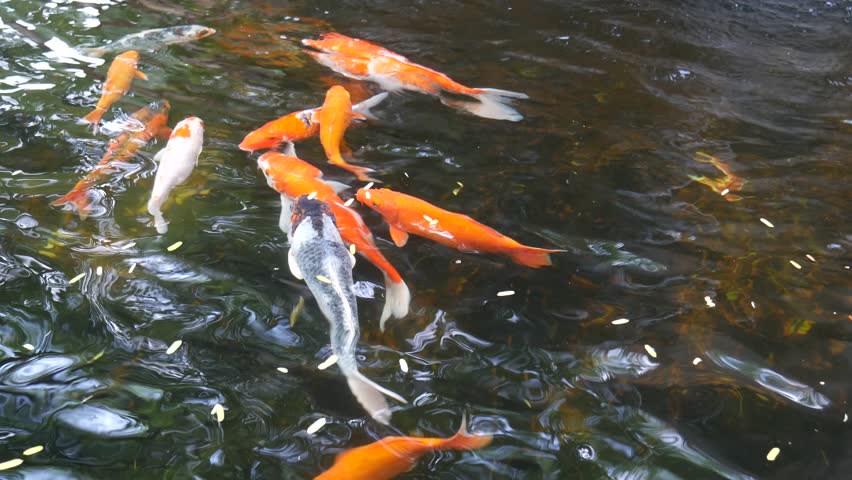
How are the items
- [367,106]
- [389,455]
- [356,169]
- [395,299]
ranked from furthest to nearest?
[367,106]
[356,169]
[395,299]
[389,455]

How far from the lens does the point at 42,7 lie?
6066 mm

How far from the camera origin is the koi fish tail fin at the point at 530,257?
10.6 feet

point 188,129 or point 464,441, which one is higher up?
point 188,129

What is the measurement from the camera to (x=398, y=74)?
476cm

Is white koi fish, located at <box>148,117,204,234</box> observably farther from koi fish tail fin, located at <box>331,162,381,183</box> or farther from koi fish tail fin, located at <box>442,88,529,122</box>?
koi fish tail fin, located at <box>442,88,529,122</box>

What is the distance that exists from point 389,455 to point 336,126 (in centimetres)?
239

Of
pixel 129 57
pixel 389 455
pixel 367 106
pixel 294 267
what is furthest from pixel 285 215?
pixel 129 57

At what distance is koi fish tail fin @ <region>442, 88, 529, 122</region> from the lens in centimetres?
451

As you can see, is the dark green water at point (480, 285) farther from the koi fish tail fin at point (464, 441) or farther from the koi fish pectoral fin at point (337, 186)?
the koi fish pectoral fin at point (337, 186)

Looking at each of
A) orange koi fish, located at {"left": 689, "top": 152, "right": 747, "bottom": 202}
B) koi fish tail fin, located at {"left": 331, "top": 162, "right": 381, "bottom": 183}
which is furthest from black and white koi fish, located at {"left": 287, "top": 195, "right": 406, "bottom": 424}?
orange koi fish, located at {"left": 689, "top": 152, "right": 747, "bottom": 202}

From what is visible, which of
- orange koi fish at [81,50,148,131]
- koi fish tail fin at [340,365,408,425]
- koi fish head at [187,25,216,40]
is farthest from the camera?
koi fish head at [187,25,216,40]

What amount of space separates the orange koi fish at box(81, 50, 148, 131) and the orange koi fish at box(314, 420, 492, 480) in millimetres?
3308

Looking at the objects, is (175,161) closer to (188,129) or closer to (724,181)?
→ (188,129)

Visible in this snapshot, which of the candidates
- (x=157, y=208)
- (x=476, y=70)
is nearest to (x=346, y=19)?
(x=476, y=70)
